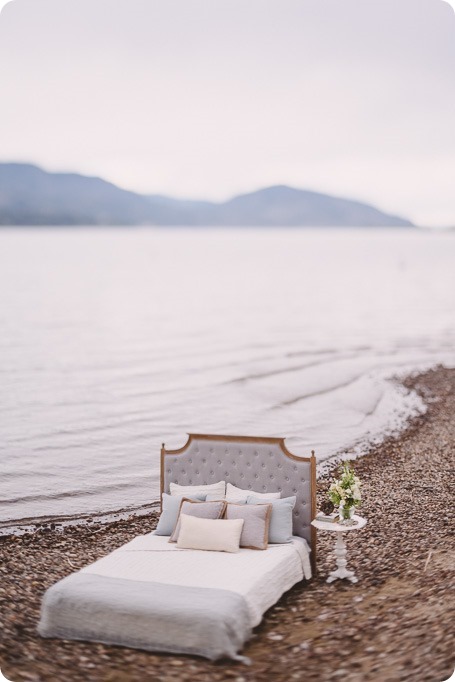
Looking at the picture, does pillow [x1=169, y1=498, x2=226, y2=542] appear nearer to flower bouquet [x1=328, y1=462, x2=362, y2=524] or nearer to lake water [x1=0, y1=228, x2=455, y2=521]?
flower bouquet [x1=328, y1=462, x2=362, y2=524]

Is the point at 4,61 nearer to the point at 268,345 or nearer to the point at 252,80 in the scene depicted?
the point at 252,80

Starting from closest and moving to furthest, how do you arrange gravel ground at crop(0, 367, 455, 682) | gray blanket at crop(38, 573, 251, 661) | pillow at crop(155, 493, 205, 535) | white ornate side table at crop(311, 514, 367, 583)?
gravel ground at crop(0, 367, 455, 682)
gray blanket at crop(38, 573, 251, 661)
white ornate side table at crop(311, 514, 367, 583)
pillow at crop(155, 493, 205, 535)

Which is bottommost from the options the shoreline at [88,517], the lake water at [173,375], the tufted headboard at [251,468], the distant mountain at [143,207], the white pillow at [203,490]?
the shoreline at [88,517]

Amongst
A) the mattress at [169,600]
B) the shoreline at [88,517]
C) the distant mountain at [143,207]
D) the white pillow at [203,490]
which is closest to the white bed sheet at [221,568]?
the mattress at [169,600]

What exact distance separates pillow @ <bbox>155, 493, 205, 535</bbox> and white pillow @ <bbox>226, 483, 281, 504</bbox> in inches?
8.8

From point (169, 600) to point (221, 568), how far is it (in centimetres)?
70

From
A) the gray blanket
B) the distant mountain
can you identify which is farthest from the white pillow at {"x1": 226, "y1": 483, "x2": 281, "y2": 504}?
the distant mountain

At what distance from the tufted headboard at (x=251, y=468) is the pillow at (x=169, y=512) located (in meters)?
0.31

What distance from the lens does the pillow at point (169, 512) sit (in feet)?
24.6

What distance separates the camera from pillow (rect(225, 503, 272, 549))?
711cm

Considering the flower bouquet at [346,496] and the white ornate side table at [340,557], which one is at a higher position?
the flower bouquet at [346,496]

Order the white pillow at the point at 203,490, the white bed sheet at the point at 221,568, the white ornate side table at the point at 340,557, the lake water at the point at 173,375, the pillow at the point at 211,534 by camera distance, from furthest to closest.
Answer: the lake water at the point at 173,375 < the white pillow at the point at 203,490 < the white ornate side table at the point at 340,557 < the pillow at the point at 211,534 < the white bed sheet at the point at 221,568

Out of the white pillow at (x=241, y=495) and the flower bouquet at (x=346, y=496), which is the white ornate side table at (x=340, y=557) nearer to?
the flower bouquet at (x=346, y=496)

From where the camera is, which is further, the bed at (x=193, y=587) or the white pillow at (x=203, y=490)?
the white pillow at (x=203, y=490)
